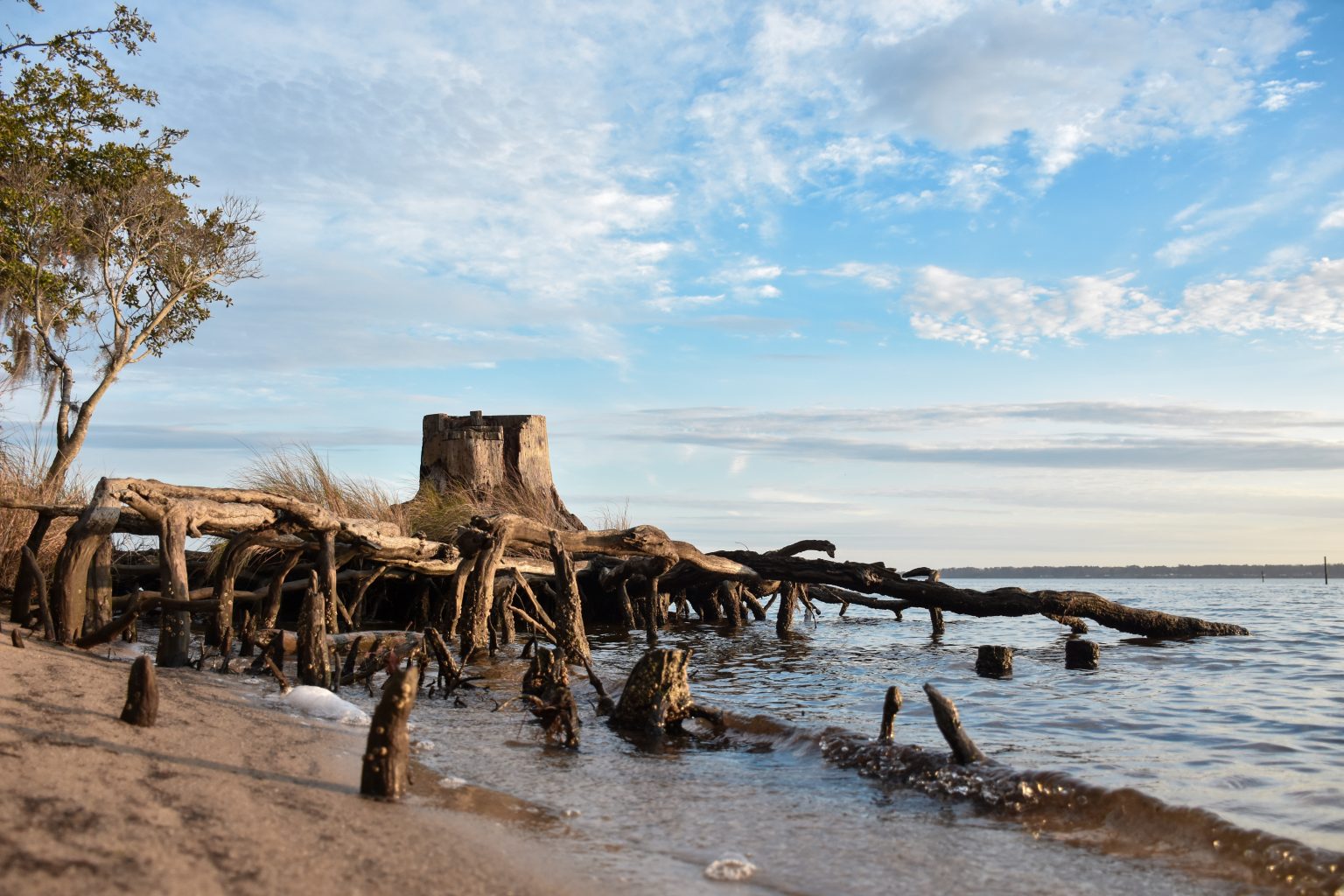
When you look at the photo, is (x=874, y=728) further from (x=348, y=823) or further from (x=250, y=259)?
(x=250, y=259)

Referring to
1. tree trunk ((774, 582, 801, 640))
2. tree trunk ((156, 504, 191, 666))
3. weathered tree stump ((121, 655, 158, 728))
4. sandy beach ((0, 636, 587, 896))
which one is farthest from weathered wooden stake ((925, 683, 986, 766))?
tree trunk ((774, 582, 801, 640))

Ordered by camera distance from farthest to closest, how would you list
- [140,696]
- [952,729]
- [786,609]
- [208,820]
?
[786,609] < [952,729] < [140,696] < [208,820]

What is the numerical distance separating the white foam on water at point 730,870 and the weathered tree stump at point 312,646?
4931 millimetres

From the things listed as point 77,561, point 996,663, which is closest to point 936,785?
point 996,663

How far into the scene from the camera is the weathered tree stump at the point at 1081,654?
492 inches

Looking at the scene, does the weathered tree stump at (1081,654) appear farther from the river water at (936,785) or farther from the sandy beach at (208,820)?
the sandy beach at (208,820)

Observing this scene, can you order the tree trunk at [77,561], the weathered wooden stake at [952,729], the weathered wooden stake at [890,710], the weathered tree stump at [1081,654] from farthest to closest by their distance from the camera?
the weathered tree stump at [1081,654]
the tree trunk at [77,561]
the weathered wooden stake at [890,710]
the weathered wooden stake at [952,729]

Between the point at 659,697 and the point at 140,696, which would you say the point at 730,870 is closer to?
the point at 659,697

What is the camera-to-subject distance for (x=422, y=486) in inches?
666

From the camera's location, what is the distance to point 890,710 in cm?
642

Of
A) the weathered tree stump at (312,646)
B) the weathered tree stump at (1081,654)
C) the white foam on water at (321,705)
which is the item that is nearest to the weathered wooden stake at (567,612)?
the weathered tree stump at (312,646)

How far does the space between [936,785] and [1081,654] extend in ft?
24.6

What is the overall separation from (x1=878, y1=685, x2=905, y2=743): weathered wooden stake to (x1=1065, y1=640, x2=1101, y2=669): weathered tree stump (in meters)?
6.83

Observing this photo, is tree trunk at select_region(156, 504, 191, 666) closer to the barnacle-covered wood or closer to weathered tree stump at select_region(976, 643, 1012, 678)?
weathered tree stump at select_region(976, 643, 1012, 678)
